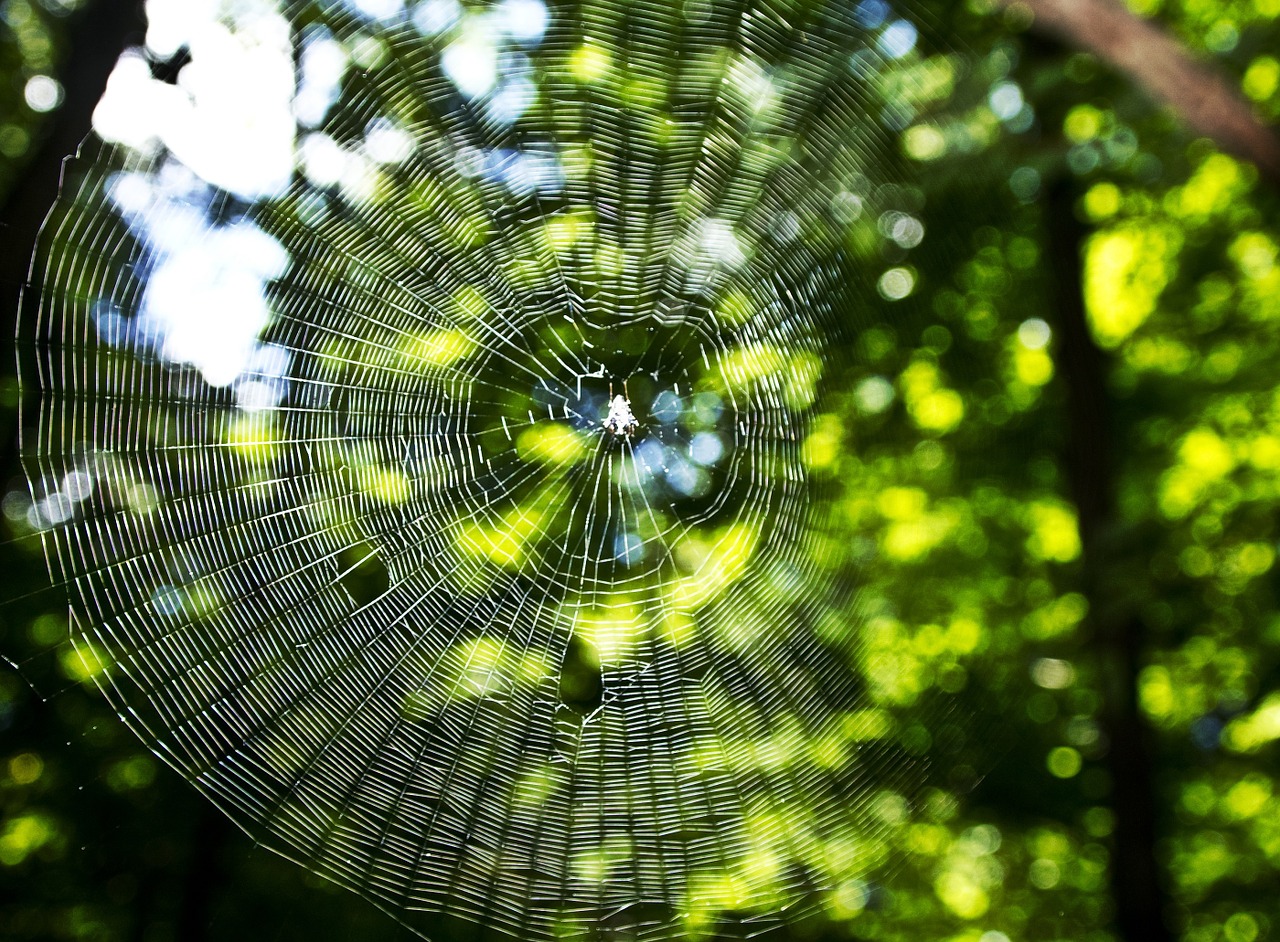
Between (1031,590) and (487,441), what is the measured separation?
4.81 metres

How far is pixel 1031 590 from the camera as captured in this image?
7.08m

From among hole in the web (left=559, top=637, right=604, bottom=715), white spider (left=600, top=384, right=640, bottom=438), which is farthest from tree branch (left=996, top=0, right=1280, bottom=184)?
hole in the web (left=559, top=637, right=604, bottom=715)

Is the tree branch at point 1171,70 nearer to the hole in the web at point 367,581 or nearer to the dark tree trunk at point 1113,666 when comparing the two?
the hole in the web at point 367,581

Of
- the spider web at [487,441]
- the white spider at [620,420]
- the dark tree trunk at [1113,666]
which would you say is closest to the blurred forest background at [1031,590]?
the dark tree trunk at [1113,666]

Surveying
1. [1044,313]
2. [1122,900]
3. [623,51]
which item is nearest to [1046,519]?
[1044,313]

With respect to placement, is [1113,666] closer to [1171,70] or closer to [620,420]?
[620,420]

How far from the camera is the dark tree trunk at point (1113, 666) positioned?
19.0 ft

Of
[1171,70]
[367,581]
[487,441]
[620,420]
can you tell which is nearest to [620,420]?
[620,420]

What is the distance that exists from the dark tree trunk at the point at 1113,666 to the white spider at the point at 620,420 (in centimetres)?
335

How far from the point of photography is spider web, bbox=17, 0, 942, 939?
147 inches

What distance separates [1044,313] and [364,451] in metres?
5.53

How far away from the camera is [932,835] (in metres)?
7.80

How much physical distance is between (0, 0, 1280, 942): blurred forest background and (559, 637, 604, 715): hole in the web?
2.17 meters

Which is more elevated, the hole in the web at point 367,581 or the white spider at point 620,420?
the white spider at point 620,420
